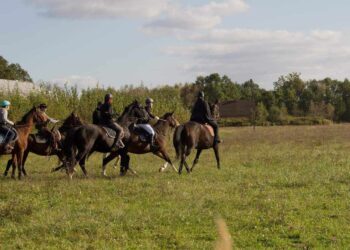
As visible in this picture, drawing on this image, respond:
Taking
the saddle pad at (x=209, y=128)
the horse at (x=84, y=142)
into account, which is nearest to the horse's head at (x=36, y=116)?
the horse at (x=84, y=142)

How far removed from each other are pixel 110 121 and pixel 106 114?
0.95 ft

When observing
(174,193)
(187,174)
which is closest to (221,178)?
(187,174)

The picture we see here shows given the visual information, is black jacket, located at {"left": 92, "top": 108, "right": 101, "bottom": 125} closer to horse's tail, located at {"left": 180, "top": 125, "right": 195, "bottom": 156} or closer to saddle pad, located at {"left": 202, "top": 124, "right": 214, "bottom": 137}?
horse's tail, located at {"left": 180, "top": 125, "right": 195, "bottom": 156}

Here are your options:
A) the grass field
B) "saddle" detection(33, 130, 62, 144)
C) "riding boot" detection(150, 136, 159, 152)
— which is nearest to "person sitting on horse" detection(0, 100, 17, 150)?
the grass field

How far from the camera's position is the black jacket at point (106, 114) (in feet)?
56.4

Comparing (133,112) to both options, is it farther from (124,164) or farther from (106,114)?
(124,164)

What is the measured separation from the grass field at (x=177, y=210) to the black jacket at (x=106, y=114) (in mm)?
1915

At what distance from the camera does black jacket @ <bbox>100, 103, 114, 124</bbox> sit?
1720 cm

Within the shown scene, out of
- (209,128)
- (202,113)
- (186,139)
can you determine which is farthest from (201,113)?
(186,139)

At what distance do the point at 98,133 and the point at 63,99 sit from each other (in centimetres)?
2265

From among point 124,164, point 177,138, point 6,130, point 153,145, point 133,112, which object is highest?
point 133,112

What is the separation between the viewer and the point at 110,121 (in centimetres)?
1717

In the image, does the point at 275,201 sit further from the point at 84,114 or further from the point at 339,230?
the point at 84,114

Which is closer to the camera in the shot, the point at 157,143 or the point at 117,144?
the point at 117,144
